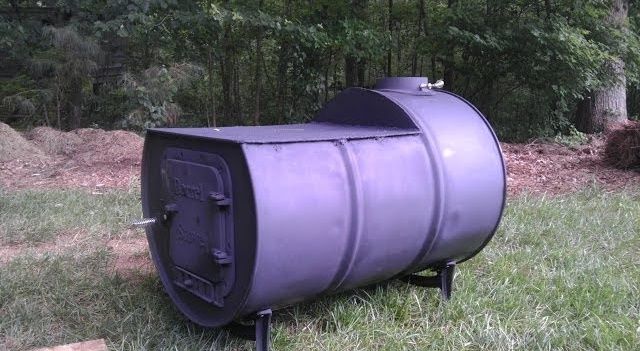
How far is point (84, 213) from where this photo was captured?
5.59 m

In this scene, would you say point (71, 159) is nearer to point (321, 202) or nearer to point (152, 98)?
point (152, 98)

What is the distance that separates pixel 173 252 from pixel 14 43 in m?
8.89

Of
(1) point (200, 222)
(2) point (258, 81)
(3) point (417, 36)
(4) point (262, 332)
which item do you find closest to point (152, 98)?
(2) point (258, 81)

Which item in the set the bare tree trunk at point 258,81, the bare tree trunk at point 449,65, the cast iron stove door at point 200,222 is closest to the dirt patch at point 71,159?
the bare tree trunk at point 258,81

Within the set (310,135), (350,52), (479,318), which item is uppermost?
(350,52)

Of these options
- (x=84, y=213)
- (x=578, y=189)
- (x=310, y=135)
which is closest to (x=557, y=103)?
(x=578, y=189)

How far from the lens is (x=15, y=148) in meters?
8.49

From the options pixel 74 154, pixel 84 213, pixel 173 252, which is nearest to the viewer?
pixel 173 252

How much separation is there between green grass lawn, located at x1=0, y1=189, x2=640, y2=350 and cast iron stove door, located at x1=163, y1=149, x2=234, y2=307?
374mm

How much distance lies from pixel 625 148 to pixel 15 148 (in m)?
7.95

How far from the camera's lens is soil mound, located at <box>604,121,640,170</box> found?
8023 millimetres

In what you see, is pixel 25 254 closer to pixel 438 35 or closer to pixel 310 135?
pixel 310 135

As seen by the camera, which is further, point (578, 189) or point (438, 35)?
point (438, 35)

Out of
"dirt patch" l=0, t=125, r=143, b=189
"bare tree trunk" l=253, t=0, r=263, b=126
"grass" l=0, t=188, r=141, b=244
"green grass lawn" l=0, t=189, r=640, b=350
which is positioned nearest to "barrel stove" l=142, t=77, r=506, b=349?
"green grass lawn" l=0, t=189, r=640, b=350
